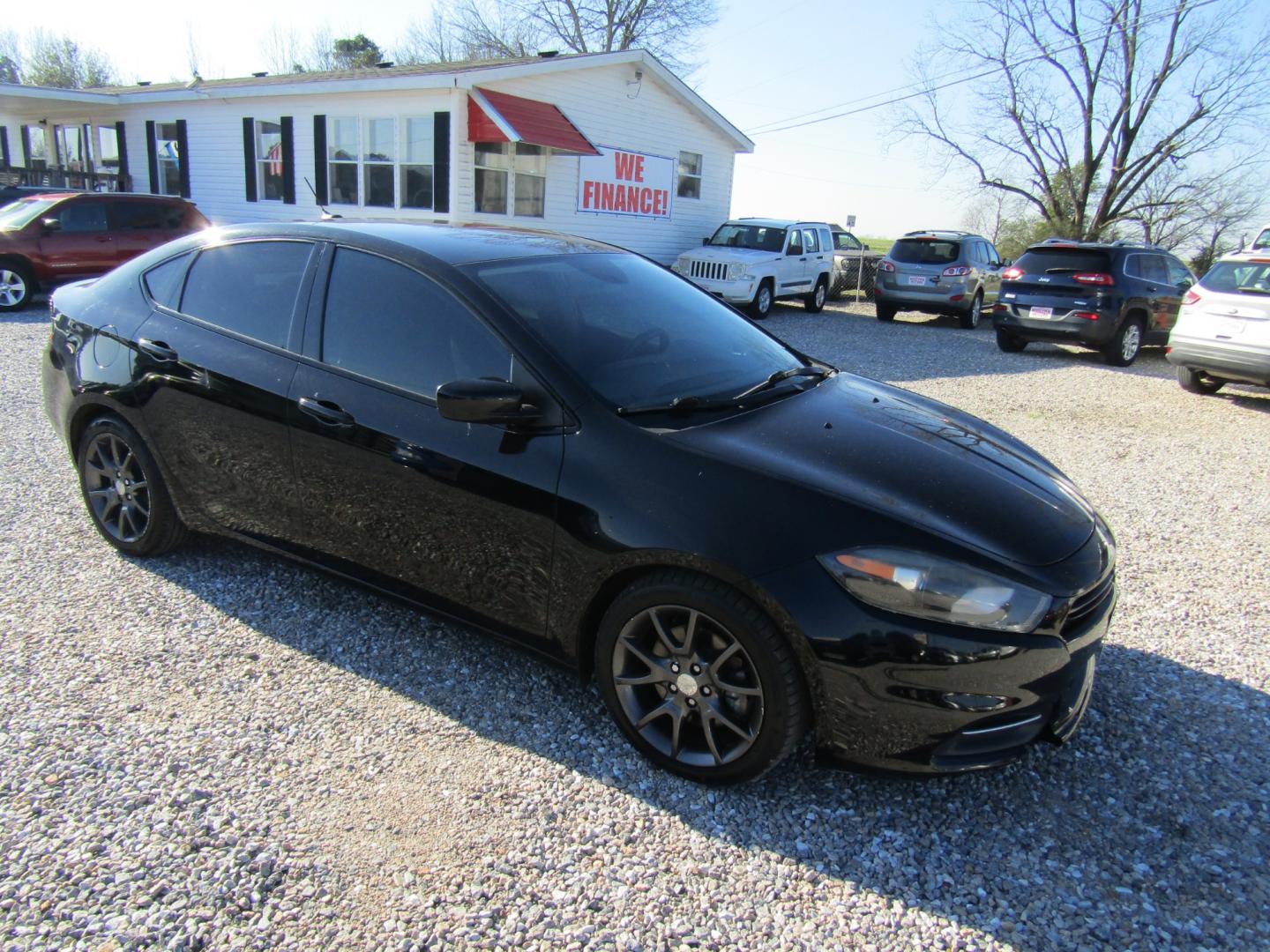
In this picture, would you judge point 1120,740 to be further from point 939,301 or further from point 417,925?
point 939,301

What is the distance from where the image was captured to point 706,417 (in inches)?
113

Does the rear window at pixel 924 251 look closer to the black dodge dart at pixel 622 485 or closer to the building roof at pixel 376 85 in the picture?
the building roof at pixel 376 85

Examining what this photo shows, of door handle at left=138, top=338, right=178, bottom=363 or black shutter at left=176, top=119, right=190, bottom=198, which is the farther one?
black shutter at left=176, top=119, right=190, bottom=198

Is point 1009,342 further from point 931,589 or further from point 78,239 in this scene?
point 78,239

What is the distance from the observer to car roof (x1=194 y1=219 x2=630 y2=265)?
327 centimetres

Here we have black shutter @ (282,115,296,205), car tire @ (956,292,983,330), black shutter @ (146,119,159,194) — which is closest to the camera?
car tire @ (956,292,983,330)

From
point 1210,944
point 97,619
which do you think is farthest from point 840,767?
point 97,619

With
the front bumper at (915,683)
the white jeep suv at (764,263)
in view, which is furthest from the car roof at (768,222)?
the front bumper at (915,683)

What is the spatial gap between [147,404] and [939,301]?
1436cm

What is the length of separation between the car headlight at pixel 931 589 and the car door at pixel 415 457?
965 mm

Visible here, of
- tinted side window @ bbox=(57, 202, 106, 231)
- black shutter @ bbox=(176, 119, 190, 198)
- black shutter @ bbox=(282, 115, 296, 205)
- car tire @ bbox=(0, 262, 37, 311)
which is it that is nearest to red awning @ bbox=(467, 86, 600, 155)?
black shutter @ bbox=(282, 115, 296, 205)

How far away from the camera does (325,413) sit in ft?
10.3

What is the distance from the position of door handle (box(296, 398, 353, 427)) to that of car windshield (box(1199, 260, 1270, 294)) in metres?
9.58

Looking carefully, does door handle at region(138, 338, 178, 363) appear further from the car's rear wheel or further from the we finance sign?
the car's rear wheel
